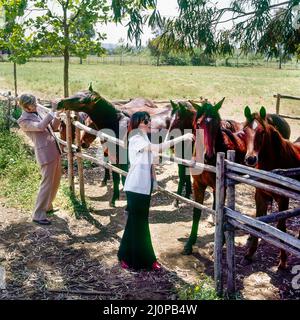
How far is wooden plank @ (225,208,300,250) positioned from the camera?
3.38 metres

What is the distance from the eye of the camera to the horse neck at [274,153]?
4492 mm

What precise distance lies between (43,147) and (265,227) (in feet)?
11.7

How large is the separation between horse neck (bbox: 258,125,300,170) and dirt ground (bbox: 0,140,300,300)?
128cm

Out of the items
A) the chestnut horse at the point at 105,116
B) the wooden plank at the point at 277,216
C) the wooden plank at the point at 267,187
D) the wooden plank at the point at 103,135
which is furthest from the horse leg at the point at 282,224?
the chestnut horse at the point at 105,116

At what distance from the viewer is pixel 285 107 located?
19844 mm

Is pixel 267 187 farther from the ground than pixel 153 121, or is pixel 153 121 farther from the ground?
pixel 153 121

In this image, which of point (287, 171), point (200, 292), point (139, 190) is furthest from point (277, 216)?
point (139, 190)

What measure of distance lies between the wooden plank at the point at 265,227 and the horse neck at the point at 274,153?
85cm

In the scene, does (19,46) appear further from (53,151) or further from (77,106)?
(53,151)

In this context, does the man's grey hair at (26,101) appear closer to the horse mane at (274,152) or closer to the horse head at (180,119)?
the horse head at (180,119)

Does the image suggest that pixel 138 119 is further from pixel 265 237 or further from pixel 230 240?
pixel 265 237

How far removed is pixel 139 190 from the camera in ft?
14.5
